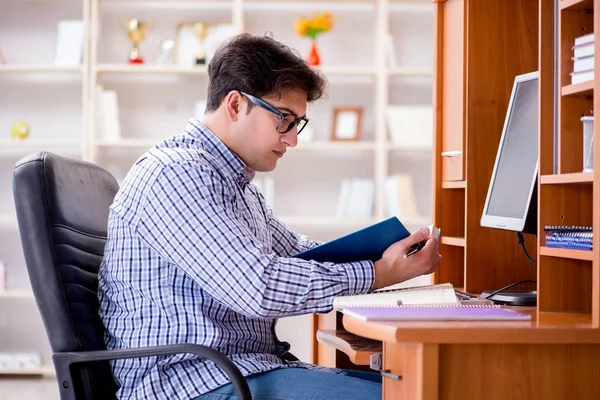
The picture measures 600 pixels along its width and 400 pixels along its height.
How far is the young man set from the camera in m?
1.59

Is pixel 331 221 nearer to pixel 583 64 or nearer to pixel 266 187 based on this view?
pixel 266 187

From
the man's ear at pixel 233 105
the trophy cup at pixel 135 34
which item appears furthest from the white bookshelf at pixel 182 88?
the man's ear at pixel 233 105

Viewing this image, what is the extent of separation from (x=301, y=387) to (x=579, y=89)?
76 cm

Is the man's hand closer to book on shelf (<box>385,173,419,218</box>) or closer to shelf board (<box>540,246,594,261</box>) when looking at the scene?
shelf board (<box>540,246,594,261</box>)

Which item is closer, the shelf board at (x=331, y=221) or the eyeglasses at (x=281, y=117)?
the eyeglasses at (x=281, y=117)

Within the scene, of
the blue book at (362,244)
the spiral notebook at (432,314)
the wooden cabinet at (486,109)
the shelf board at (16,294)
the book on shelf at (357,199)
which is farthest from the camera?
the book on shelf at (357,199)

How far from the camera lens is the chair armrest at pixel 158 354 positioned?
4.98ft

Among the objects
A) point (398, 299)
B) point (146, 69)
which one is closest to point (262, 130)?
point (398, 299)

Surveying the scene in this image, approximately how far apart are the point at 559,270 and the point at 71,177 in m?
1.02

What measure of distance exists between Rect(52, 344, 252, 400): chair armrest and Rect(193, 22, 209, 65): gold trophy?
9.87 feet

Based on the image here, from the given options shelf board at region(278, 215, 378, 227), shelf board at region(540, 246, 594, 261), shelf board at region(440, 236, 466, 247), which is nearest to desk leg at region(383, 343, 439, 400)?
shelf board at region(540, 246, 594, 261)

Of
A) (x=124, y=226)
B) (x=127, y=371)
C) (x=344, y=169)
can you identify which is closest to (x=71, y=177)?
(x=124, y=226)

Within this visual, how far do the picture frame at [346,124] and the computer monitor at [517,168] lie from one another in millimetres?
2393

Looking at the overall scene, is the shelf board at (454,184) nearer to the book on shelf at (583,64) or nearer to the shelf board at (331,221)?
the book on shelf at (583,64)
